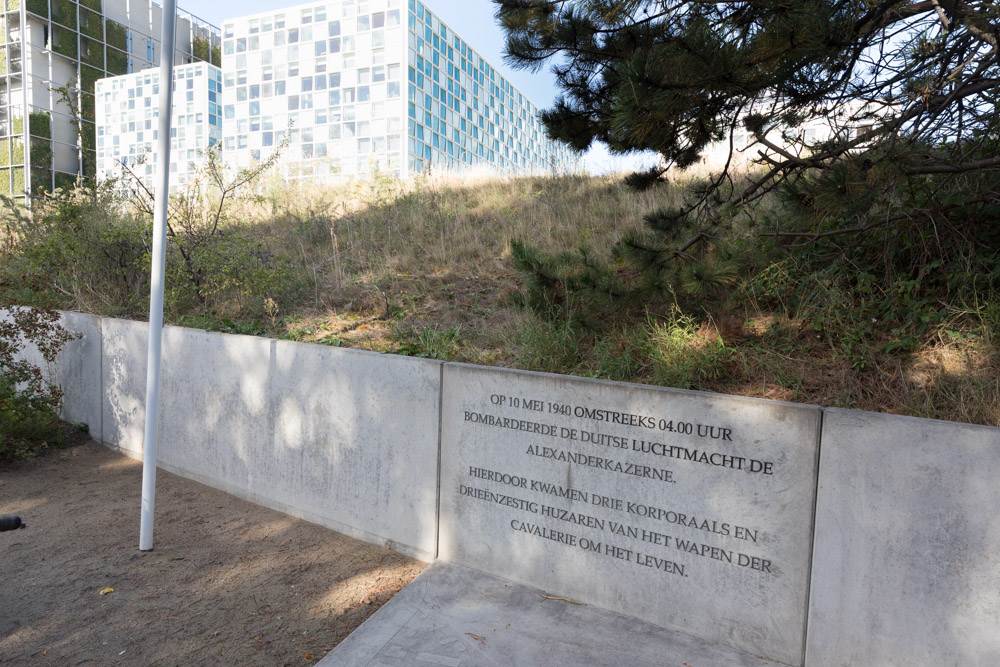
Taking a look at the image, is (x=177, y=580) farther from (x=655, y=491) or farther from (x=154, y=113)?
(x=154, y=113)

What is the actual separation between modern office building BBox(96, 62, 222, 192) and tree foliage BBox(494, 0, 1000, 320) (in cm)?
4445

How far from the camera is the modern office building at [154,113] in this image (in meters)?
42.1

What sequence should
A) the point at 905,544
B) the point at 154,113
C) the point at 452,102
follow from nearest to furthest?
the point at 905,544, the point at 154,113, the point at 452,102

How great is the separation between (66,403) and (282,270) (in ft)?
8.59

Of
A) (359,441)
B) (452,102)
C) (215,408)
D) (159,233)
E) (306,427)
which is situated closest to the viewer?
(159,233)

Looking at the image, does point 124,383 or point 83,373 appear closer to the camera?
point 124,383

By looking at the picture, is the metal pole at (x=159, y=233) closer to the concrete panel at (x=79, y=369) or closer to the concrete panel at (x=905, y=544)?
the concrete panel at (x=79, y=369)

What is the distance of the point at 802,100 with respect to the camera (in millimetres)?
4086

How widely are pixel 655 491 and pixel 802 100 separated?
2720 mm

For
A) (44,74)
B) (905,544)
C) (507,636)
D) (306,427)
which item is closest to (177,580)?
(306,427)

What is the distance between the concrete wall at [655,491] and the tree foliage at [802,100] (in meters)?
1.38

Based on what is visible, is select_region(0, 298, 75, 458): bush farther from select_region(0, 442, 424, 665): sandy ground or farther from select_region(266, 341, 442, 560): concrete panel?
select_region(266, 341, 442, 560): concrete panel

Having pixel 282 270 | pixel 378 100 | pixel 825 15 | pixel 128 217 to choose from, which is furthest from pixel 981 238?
pixel 378 100

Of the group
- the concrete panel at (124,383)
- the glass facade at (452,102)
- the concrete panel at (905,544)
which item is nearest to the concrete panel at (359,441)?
the concrete panel at (124,383)
